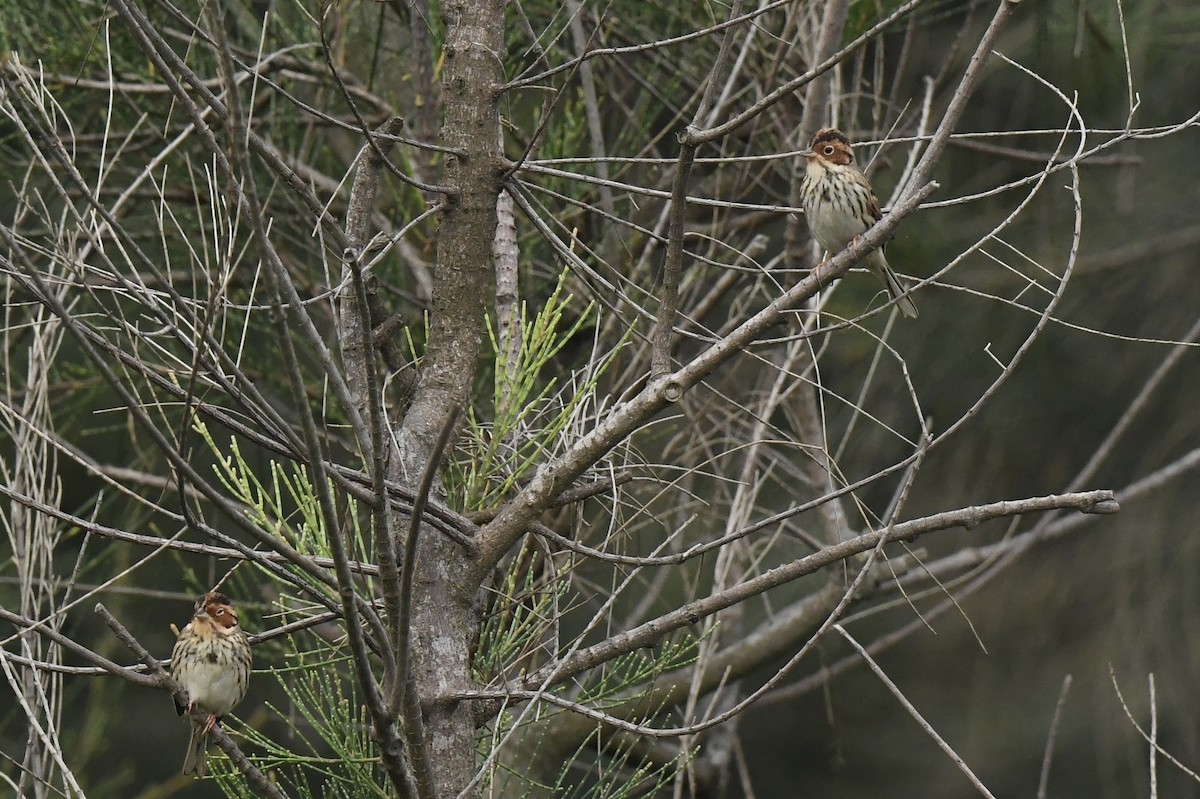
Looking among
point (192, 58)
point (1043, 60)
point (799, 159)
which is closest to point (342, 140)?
point (192, 58)

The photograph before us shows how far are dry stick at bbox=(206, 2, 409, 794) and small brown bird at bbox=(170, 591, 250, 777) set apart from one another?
4.49 feet

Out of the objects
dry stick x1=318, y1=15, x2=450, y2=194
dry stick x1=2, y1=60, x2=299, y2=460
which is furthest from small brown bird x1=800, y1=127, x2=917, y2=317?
dry stick x1=2, y1=60, x2=299, y2=460

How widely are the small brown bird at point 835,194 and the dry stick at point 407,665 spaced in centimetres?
182

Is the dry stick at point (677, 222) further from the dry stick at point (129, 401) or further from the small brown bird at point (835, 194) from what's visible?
the small brown bird at point (835, 194)

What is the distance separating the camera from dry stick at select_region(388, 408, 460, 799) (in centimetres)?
165

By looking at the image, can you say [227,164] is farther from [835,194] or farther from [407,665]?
[835,194]

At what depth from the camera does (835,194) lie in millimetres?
3445

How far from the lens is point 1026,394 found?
545 cm

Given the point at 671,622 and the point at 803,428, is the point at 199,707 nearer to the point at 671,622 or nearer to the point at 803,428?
the point at 671,622

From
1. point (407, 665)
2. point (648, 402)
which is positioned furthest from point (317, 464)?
point (648, 402)

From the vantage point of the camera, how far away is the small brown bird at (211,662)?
10.4 ft

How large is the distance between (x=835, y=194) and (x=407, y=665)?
2.01 metres

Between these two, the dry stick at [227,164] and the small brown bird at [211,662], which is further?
the small brown bird at [211,662]

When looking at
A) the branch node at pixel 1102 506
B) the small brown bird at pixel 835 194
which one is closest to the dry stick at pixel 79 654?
the branch node at pixel 1102 506
